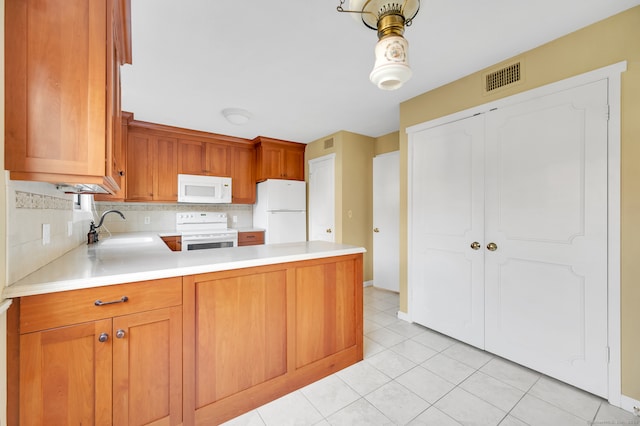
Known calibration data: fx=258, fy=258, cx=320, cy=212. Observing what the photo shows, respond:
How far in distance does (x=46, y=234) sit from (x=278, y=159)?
3.23m

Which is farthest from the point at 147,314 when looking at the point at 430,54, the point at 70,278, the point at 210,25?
the point at 430,54

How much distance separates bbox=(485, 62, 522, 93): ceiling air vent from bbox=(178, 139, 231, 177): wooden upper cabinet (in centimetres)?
358

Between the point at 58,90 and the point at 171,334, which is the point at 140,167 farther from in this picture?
the point at 171,334

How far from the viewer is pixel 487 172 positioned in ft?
7.06

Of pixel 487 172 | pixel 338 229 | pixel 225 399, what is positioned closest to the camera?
pixel 225 399

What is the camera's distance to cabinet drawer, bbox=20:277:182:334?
→ 3.30 ft

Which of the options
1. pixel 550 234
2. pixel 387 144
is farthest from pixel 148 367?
pixel 387 144

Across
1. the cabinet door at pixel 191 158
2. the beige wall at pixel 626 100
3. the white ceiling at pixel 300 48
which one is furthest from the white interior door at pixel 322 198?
the beige wall at pixel 626 100

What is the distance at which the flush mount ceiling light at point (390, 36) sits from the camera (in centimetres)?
102

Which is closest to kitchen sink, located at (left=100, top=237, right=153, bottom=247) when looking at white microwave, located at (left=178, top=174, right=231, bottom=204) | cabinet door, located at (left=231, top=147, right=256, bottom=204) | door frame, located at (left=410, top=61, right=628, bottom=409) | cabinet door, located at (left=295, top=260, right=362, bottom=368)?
white microwave, located at (left=178, top=174, right=231, bottom=204)

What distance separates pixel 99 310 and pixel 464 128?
9.18ft

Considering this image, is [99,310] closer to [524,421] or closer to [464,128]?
[524,421]

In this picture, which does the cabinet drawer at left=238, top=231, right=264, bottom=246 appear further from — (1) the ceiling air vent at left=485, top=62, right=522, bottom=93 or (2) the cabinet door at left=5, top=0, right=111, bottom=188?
(1) the ceiling air vent at left=485, top=62, right=522, bottom=93

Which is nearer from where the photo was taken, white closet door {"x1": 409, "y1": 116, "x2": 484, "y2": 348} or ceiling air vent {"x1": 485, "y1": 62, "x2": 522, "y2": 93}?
ceiling air vent {"x1": 485, "y1": 62, "x2": 522, "y2": 93}
